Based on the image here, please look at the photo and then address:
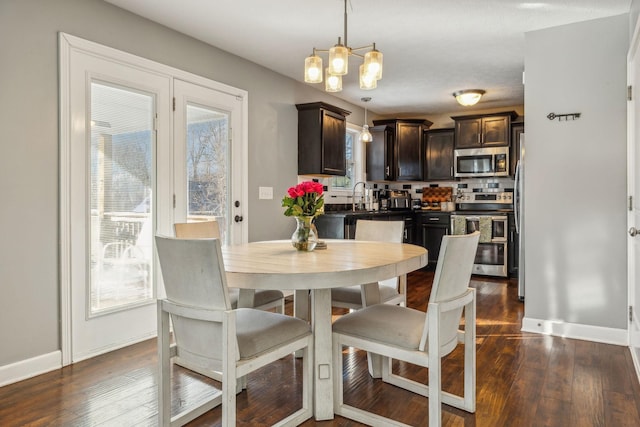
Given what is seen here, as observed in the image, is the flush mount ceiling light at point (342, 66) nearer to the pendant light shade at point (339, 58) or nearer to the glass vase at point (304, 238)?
the pendant light shade at point (339, 58)

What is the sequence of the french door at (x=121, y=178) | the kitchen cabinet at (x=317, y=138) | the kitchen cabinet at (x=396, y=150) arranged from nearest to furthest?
the french door at (x=121, y=178), the kitchen cabinet at (x=317, y=138), the kitchen cabinet at (x=396, y=150)

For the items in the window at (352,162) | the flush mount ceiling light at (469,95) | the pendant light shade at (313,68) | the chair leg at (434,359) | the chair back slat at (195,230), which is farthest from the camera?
the window at (352,162)

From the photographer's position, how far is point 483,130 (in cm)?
584

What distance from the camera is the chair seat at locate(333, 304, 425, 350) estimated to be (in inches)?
68.5

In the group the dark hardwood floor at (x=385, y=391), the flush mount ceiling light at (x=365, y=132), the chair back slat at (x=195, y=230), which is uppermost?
the flush mount ceiling light at (x=365, y=132)

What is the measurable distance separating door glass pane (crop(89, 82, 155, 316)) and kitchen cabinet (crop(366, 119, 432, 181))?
3763mm

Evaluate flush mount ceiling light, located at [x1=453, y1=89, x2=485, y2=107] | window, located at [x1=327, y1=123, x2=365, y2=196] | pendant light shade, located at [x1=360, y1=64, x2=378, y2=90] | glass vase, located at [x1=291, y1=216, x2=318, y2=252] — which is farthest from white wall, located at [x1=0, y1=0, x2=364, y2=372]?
flush mount ceiling light, located at [x1=453, y1=89, x2=485, y2=107]

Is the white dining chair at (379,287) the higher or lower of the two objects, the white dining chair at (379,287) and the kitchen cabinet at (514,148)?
the lower

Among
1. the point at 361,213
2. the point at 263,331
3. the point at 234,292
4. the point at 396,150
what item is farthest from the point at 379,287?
the point at 396,150

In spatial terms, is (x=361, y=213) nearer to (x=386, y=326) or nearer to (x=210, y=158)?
(x=210, y=158)

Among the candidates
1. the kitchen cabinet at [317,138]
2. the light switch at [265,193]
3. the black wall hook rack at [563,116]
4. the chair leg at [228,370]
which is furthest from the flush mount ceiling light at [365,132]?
the chair leg at [228,370]

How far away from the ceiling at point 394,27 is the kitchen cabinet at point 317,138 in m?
0.43

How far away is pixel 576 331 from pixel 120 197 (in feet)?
11.4

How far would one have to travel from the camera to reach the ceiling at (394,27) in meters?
2.92
